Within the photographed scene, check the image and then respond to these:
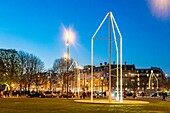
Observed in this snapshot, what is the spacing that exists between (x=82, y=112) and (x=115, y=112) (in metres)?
2.90

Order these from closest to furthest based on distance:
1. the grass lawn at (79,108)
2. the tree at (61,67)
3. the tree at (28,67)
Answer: the grass lawn at (79,108), the tree at (28,67), the tree at (61,67)

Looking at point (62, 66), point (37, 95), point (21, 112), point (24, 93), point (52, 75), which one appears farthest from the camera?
point (52, 75)

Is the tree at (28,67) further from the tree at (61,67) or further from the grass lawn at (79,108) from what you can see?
the grass lawn at (79,108)

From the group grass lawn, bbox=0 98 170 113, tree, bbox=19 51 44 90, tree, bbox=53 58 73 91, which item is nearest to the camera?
grass lawn, bbox=0 98 170 113

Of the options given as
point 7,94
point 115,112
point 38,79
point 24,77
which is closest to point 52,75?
point 38,79

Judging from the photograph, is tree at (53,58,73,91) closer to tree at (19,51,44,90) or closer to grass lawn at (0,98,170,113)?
tree at (19,51,44,90)

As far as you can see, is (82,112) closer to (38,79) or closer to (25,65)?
(25,65)

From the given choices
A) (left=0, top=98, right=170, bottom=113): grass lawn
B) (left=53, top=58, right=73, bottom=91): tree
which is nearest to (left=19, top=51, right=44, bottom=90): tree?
(left=53, top=58, right=73, bottom=91): tree

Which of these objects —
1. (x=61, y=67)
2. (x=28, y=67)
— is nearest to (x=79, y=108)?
(x=28, y=67)

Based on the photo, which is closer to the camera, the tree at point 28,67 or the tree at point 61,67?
the tree at point 28,67

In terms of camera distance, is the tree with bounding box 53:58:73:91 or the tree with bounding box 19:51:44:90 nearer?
the tree with bounding box 19:51:44:90

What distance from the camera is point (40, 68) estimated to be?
122938 millimetres

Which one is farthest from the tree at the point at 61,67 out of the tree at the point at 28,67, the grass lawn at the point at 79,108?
the grass lawn at the point at 79,108

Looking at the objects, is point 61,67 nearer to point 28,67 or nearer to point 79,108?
point 28,67
